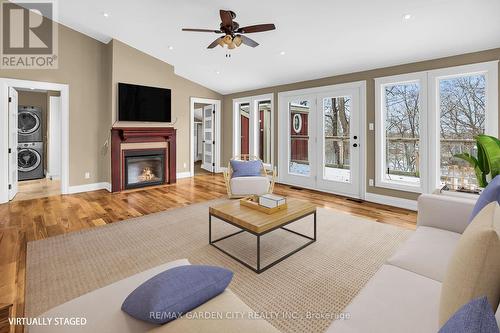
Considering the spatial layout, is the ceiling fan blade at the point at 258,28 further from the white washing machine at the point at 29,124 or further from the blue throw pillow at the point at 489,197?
the white washing machine at the point at 29,124

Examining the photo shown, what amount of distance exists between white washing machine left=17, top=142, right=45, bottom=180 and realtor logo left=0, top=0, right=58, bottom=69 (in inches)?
102

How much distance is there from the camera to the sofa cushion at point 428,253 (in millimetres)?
1420

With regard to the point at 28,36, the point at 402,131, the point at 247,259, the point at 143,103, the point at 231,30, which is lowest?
the point at 247,259

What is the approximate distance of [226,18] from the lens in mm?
3102

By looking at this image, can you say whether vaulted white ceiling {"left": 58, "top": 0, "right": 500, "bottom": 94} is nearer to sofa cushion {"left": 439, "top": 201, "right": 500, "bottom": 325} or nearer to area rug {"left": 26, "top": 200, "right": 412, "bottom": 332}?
area rug {"left": 26, "top": 200, "right": 412, "bottom": 332}

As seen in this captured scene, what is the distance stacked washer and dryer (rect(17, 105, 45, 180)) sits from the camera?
6180mm

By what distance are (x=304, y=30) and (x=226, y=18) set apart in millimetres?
1223

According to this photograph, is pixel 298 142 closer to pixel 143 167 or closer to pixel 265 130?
pixel 265 130

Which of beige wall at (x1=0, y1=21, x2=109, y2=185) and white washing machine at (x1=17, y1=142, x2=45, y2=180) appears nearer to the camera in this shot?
beige wall at (x1=0, y1=21, x2=109, y2=185)

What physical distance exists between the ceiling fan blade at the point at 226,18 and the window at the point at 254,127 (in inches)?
126

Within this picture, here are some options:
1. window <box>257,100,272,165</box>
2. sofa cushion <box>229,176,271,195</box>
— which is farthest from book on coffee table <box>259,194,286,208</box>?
window <box>257,100,272,165</box>

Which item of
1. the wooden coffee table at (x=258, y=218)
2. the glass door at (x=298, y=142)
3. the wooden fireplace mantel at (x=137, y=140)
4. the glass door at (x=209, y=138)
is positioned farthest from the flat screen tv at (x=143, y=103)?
the wooden coffee table at (x=258, y=218)

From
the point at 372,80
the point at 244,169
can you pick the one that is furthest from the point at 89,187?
the point at 372,80

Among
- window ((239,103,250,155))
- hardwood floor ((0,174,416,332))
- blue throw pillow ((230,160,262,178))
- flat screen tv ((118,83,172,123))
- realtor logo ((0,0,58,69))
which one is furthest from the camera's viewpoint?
window ((239,103,250,155))
